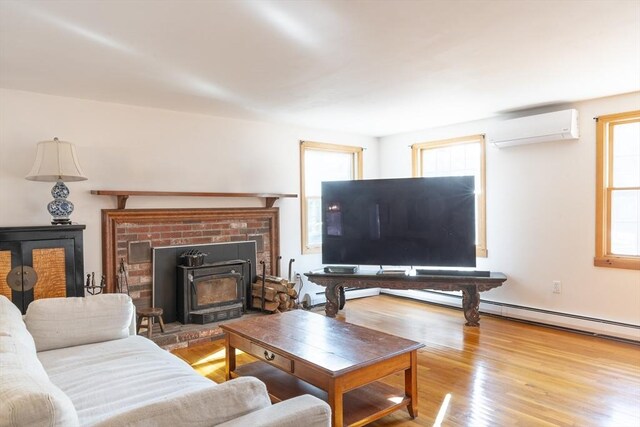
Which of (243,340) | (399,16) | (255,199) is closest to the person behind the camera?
(399,16)

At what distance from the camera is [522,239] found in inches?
185

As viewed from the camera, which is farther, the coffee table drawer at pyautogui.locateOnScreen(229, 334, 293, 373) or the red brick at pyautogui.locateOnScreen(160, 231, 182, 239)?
the red brick at pyautogui.locateOnScreen(160, 231, 182, 239)

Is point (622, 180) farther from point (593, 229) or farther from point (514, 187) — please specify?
point (514, 187)

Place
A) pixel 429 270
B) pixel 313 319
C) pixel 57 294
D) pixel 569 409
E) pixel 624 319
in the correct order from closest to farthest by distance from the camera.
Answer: pixel 569 409
pixel 313 319
pixel 57 294
pixel 624 319
pixel 429 270

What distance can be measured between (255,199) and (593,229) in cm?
354

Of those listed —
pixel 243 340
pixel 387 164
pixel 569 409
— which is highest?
pixel 387 164

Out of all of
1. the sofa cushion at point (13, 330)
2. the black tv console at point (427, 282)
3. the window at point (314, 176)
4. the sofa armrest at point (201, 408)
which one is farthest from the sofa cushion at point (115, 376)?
the window at point (314, 176)

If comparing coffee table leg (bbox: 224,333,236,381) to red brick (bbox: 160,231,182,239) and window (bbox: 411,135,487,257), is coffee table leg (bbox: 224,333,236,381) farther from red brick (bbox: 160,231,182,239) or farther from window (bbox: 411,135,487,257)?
window (bbox: 411,135,487,257)

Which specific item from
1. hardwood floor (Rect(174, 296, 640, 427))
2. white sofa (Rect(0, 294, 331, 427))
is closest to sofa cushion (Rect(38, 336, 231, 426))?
white sofa (Rect(0, 294, 331, 427))

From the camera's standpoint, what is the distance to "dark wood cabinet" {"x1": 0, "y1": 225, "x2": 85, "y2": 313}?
3.22 metres

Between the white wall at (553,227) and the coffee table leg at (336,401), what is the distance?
3.26 metres

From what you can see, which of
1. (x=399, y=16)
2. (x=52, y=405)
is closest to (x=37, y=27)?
(x=399, y=16)

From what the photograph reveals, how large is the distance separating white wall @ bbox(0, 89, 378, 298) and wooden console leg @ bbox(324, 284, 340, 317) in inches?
23.4

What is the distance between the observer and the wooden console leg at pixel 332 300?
16.0ft
